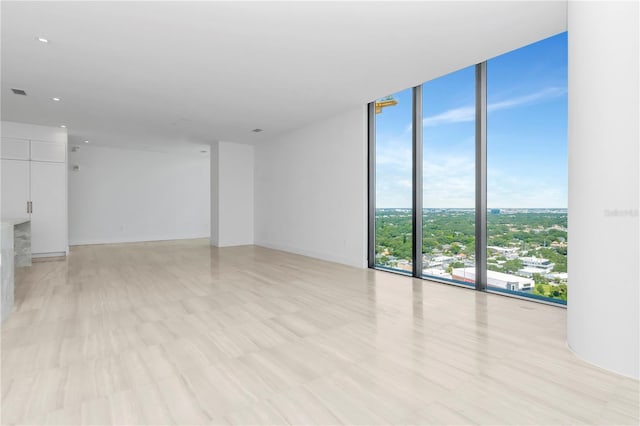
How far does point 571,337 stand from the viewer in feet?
7.37

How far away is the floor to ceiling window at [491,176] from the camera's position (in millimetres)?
3484

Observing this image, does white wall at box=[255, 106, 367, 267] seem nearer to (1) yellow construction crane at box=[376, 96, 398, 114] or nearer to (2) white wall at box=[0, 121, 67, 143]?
(1) yellow construction crane at box=[376, 96, 398, 114]

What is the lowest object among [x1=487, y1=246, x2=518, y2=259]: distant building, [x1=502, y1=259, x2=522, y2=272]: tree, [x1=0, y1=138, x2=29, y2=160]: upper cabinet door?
[x1=502, y1=259, x2=522, y2=272]: tree

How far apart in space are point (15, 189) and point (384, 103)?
7141mm

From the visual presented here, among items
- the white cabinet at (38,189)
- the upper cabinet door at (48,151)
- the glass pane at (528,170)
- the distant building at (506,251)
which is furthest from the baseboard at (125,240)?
the glass pane at (528,170)

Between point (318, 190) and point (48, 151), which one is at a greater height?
point (48, 151)

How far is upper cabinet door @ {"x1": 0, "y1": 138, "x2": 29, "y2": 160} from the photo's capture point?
6.23m

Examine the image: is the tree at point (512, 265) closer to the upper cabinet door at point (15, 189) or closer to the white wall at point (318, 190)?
the white wall at point (318, 190)

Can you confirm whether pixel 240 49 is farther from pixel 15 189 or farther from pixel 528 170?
pixel 15 189

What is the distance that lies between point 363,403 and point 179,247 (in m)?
7.62

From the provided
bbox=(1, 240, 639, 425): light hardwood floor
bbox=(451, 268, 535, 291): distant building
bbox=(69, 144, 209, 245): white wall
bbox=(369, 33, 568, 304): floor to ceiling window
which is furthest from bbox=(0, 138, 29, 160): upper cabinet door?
bbox=(451, 268, 535, 291): distant building

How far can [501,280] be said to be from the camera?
3.79 m

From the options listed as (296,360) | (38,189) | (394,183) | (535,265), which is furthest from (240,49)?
(38,189)

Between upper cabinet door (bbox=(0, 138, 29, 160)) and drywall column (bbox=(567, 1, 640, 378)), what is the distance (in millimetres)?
8641
